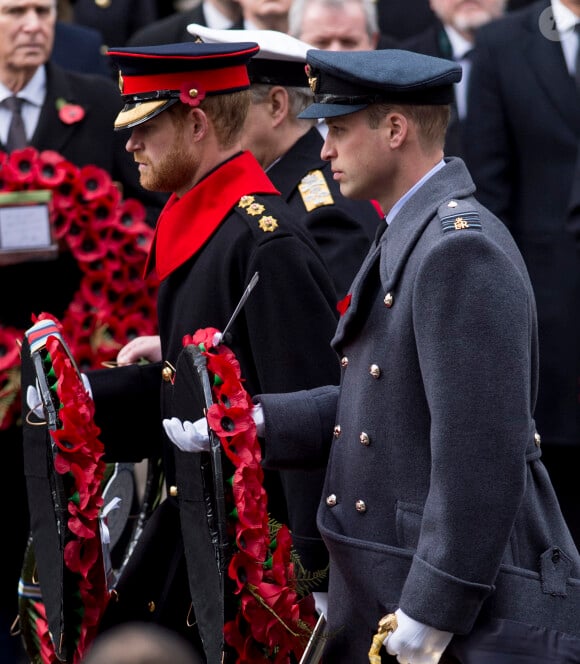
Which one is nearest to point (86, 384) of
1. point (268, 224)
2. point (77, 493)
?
point (77, 493)

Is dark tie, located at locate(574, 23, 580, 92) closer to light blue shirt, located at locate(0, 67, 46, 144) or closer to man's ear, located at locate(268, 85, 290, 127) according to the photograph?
man's ear, located at locate(268, 85, 290, 127)

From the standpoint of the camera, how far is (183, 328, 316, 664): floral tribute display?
11.6ft

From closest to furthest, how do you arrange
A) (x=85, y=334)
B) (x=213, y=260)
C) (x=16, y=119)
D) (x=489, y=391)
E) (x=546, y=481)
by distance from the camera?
(x=489, y=391)
(x=546, y=481)
(x=213, y=260)
(x=85, y=334)
(x=16, y=119)

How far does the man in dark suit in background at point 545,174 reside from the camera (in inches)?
260

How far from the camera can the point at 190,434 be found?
11.8 ft

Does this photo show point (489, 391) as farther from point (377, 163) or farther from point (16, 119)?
point (16, 119)

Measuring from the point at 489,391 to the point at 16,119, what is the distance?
11.0 feet

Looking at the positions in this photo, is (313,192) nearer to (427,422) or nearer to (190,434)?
(190,434)

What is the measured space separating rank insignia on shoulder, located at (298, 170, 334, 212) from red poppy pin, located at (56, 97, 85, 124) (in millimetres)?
1337

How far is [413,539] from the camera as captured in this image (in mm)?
3391

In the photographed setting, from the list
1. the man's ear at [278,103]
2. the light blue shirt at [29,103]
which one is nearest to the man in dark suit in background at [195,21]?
the light blue shirt at [29,103]

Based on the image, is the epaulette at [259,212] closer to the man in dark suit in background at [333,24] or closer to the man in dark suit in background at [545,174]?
the man in dark suit in background at [333,24]

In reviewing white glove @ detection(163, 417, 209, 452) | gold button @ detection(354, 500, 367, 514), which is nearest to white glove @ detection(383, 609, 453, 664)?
gold button @ detection(354, 500, 367, 514)

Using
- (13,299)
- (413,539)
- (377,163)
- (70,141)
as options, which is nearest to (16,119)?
(70,141)
